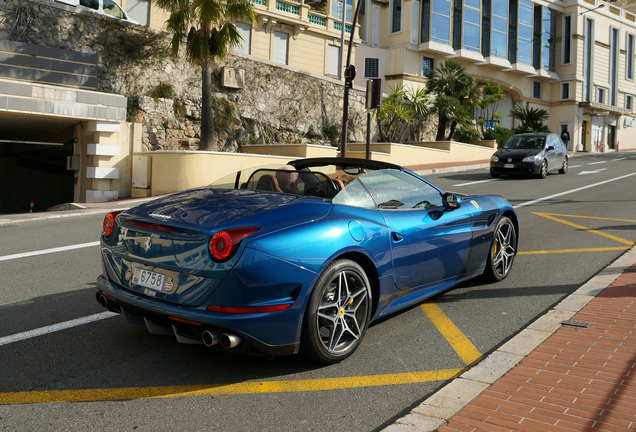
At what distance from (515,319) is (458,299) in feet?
2.32

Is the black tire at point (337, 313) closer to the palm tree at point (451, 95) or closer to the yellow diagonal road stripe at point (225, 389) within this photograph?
the yellow diagonal road stripe at point (225, 389)

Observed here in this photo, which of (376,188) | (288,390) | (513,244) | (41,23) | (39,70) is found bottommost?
(288,390)

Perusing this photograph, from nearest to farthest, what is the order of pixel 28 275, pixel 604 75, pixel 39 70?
pixel 28 275, pixel 39 70, pixel 604 75

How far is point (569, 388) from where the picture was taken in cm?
351

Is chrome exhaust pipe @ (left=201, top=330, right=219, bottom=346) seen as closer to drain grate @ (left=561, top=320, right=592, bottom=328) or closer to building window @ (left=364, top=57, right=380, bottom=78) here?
drain grate @ (left=561, top=320, right=592, bottom=328)

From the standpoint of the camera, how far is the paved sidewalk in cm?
307

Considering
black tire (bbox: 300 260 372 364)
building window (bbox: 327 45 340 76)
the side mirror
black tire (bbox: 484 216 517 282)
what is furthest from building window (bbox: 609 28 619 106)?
black tire (bbox: 300 260 372 364)

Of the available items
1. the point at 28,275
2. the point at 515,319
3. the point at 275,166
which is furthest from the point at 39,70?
the point at 515,319

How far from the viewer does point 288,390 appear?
3.56m

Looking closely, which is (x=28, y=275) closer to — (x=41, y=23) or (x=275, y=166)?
(x=275, y=166)

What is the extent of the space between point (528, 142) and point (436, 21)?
72.7 ft

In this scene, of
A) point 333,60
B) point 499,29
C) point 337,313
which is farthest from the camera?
point 499,29

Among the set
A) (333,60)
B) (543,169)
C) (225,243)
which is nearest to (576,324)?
(225,243)

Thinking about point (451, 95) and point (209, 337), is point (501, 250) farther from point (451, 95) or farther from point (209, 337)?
point (451, 95)
